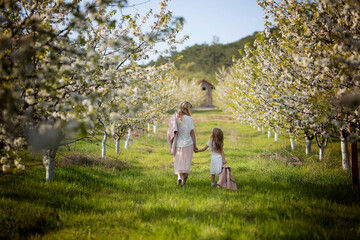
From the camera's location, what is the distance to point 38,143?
136 inches

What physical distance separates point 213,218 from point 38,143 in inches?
118

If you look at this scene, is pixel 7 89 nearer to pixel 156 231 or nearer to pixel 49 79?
pixel 49 79

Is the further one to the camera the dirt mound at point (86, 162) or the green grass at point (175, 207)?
the dirt mound at point (86, 162)

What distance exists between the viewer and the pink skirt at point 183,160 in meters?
6.59

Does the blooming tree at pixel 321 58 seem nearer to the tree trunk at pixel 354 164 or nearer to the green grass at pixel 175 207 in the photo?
the tree trunk at pixel 354 164

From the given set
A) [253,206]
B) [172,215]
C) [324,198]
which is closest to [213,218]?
[172,215]

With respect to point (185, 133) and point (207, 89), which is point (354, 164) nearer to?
point (185, 133)

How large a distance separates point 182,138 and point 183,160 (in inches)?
24.1

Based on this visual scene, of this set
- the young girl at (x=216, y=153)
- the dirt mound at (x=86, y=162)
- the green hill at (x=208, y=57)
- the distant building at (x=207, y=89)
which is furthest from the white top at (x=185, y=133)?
the green hill at (x=208, y=57)

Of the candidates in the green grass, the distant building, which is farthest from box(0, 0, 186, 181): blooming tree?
the distant building

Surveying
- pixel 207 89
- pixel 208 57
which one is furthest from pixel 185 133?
pixel 208 57

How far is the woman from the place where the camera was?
6.66 m

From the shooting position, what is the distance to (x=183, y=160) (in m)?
6.64

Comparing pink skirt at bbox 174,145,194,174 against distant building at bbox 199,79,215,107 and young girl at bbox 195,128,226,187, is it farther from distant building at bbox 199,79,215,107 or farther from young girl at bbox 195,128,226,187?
distant building at bbox 199,79,215,107
